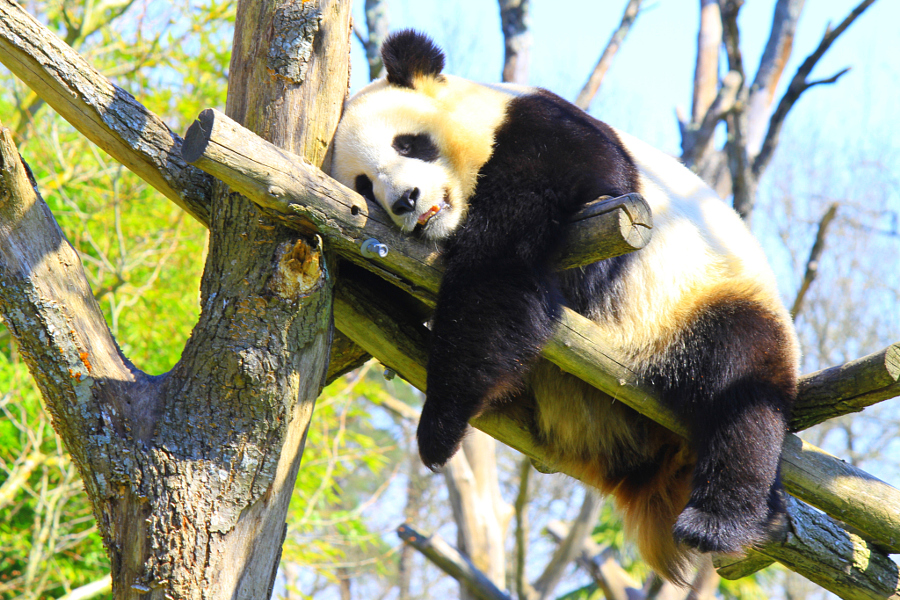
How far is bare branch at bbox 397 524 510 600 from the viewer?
5.54 m

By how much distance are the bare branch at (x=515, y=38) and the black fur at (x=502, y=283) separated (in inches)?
138

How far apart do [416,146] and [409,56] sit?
17.0 inches

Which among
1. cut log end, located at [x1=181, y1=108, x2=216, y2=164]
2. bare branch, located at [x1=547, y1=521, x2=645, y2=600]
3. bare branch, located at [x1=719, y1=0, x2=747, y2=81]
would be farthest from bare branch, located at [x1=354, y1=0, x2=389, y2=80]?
bare branch, located at [x1=547, y1=521, x2=645, y2=600]

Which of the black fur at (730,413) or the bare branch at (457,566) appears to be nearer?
the black fur at (730,413)

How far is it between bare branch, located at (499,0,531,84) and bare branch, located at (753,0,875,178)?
6.80 ft

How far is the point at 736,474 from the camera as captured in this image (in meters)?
2.48

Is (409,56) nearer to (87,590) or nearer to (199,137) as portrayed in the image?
(199,137)

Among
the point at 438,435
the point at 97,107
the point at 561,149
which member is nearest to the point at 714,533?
the point at 438,435

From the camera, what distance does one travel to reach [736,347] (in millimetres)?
Result: 2621

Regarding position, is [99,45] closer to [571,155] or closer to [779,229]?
[571,155]

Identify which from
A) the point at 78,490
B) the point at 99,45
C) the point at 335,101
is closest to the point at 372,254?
the point at 335,101

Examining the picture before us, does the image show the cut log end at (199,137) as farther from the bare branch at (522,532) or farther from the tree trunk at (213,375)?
the bare branch at (522,532)

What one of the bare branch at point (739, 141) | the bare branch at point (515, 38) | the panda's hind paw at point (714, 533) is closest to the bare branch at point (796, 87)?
the bare branch at point (739, 141)

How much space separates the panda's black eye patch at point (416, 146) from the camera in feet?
8.83
